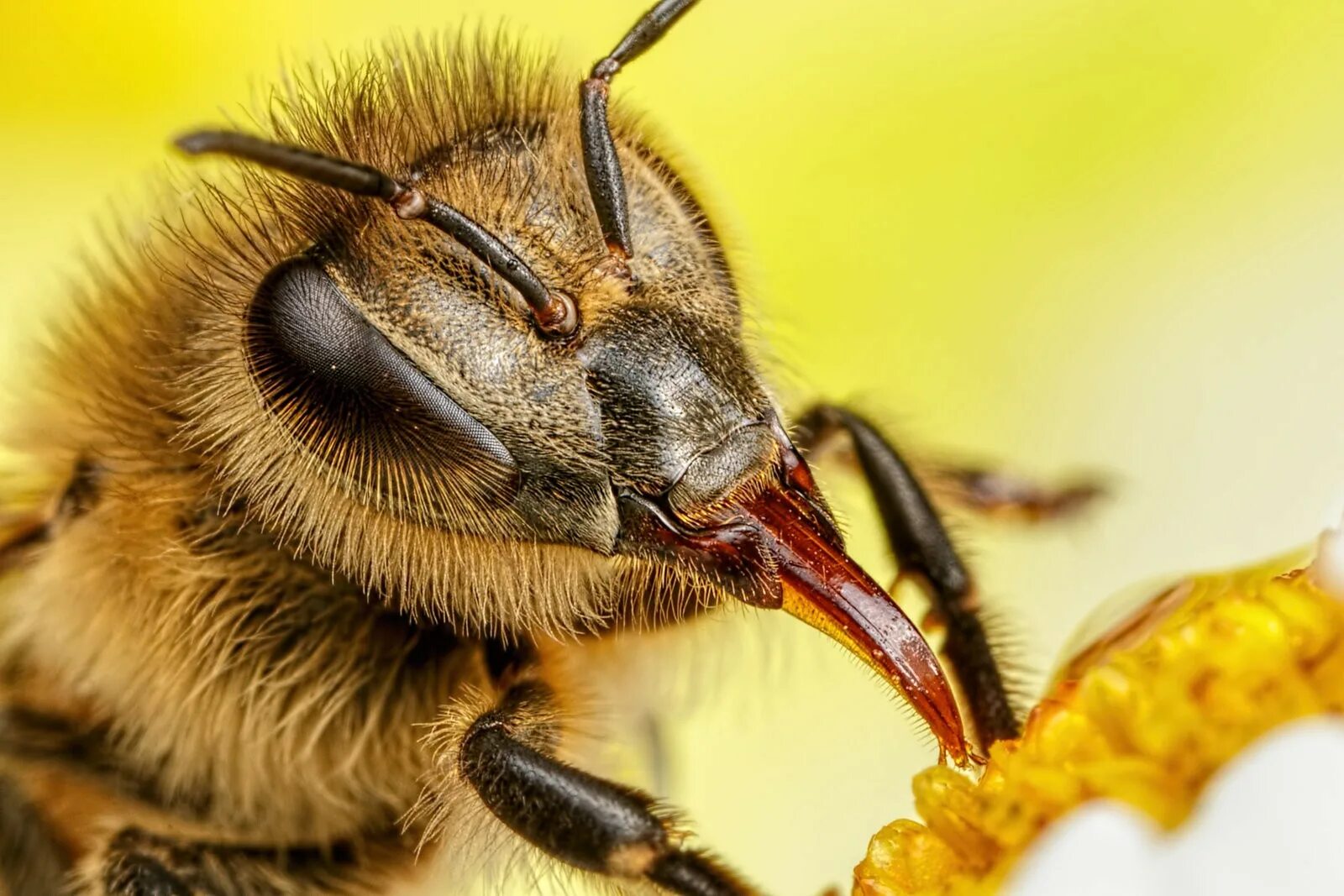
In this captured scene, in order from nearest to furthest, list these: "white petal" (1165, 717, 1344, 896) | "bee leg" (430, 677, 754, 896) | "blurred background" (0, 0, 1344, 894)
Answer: "white petal" (1165, 717, 1344, 896)
"bee leg" (430, 677, 754, 896)
"blurred background" (0, 0, 1344, 894)

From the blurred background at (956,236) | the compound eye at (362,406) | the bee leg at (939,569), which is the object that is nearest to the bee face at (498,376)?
the compound eye at (362,406)

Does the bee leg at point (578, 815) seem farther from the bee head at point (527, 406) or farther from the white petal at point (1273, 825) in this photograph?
the white petal at point (1273, 825)

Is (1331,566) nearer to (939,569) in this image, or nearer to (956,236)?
(939,569)

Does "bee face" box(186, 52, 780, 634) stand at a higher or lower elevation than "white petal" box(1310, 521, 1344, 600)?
higher

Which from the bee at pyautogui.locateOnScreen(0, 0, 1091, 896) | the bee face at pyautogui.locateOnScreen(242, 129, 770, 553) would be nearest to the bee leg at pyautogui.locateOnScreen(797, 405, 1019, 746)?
the bee at pyautogui.locateOnScreen(0, 0, 1091, 896)

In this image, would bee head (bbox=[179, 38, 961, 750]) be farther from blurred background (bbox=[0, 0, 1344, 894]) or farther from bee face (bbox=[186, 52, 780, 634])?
blurred background (bbox=[0, 0, 1344, 894])

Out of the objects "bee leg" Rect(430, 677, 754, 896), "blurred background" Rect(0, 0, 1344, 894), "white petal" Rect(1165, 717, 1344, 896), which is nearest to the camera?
"white petal" Rect(1165, 717, 1344, 896)

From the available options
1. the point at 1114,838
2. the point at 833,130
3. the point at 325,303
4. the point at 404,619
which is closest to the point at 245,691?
the point at 404,619
